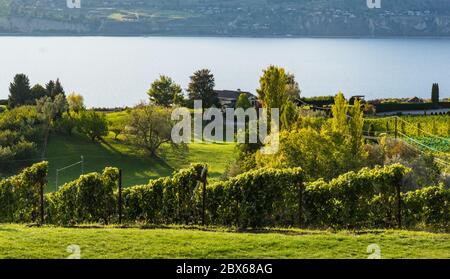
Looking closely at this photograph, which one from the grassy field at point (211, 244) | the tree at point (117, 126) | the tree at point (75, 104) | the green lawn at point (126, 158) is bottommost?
the green lawn at point (126, 158)

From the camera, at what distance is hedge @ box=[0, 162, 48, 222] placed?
1773 centimetres

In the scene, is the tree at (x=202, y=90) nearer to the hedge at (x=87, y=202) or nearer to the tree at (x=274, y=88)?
the tree at (x=274, y=88)

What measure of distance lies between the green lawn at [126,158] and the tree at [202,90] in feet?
37.8

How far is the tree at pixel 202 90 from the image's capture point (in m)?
64.1

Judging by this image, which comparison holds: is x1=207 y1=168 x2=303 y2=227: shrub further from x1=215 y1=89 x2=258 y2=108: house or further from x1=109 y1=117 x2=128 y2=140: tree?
x1=215 y1=89 x2=258 y2=108: house

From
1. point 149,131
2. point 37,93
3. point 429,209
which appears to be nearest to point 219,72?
point 37,93

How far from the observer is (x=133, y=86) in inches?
5084

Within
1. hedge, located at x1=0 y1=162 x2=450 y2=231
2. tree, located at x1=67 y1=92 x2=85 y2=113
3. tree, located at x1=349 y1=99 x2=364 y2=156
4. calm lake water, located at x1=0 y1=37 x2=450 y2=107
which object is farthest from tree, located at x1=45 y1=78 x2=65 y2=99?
hedge, located at x1=0 y1=162 x2=450 y2=231

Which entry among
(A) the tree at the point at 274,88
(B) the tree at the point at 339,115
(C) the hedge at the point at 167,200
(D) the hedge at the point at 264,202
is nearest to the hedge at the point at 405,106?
(A) the tree at the point at 274,88

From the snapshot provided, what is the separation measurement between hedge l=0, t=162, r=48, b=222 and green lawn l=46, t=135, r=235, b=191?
2336 centimetres

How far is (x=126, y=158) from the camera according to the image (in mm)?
49281
